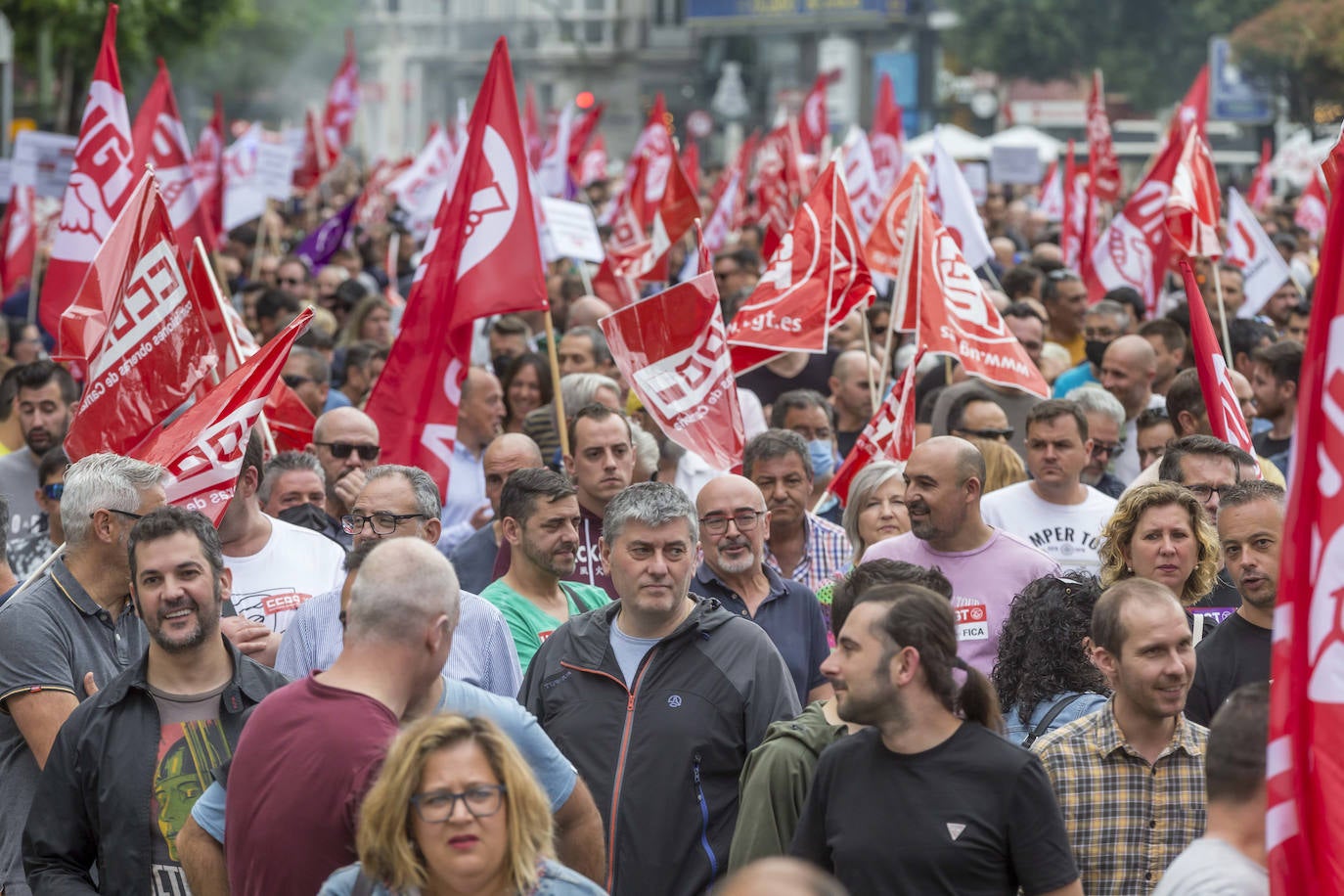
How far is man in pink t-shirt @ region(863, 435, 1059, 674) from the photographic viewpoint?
6.23 m

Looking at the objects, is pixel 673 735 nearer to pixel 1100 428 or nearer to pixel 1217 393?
pixel 1217 393

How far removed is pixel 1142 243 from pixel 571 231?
403 cm

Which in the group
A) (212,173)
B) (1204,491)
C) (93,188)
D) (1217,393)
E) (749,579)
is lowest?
(749,579)

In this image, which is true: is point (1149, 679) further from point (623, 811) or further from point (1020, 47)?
point (1020, 47)

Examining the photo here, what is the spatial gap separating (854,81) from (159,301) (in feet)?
208

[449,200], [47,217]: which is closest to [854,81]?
[47,217]

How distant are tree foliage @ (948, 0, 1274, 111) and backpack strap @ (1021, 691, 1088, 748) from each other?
53.3 meters

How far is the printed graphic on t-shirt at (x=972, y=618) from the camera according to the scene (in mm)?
6203

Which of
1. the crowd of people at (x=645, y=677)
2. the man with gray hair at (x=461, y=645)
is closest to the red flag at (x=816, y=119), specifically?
the crowd of people at (x=645, y=677)

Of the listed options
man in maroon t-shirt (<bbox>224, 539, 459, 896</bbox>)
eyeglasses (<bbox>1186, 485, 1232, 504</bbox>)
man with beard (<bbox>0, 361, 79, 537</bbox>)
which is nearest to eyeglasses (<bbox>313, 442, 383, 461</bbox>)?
man with beard (<bbox>0, 361, 79, 537</bbox>)

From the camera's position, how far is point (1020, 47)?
60406 mm

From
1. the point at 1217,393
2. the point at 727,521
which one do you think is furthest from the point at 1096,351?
the point at 727,521

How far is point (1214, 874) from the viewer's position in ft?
11.7

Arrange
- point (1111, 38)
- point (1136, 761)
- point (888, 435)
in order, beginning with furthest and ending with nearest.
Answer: point (1111, 38), point (888, 435), point (1136, 761)
